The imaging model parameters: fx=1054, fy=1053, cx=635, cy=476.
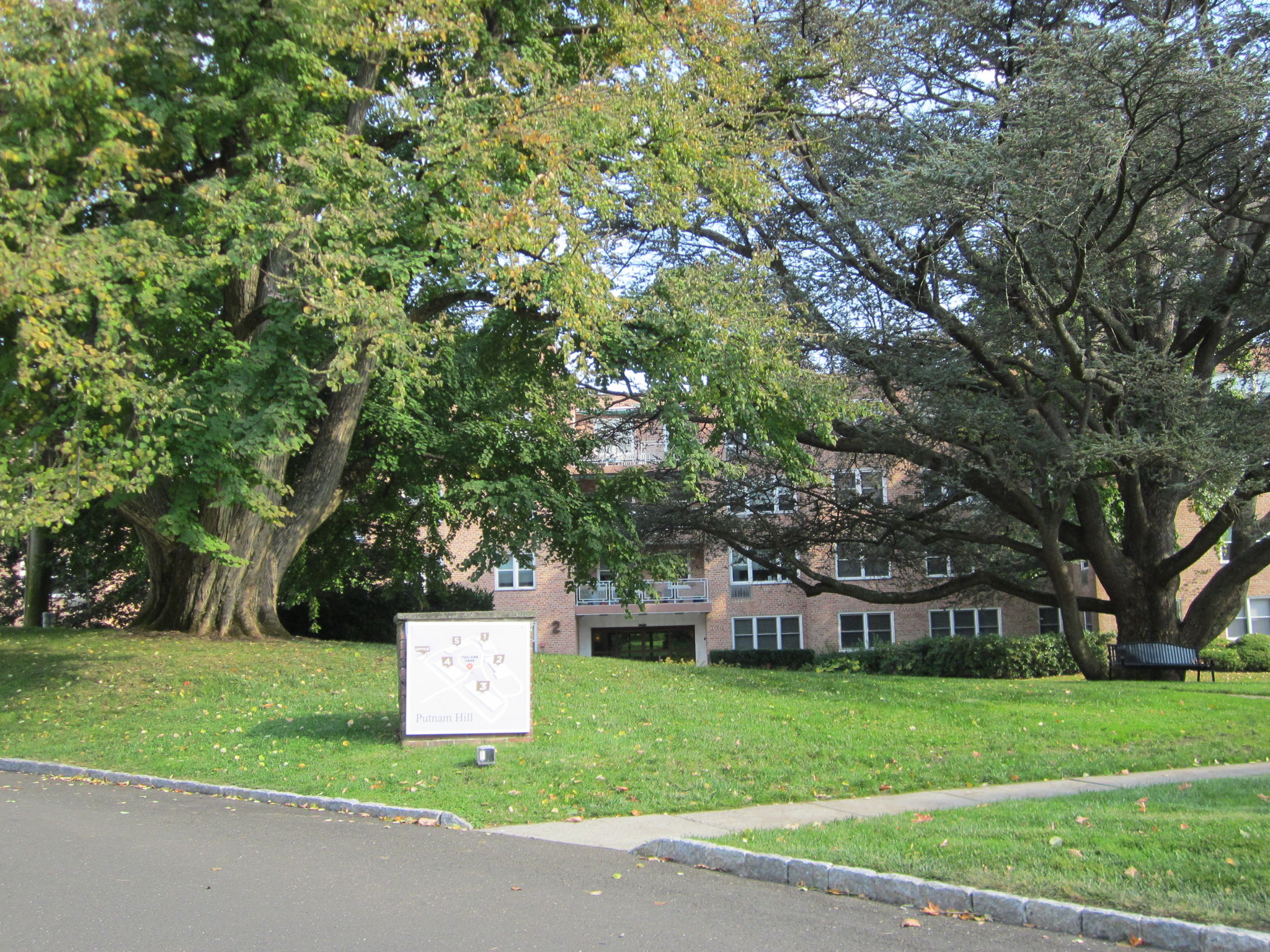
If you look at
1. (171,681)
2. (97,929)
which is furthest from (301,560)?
(97,929)

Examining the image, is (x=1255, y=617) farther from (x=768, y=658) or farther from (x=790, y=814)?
(x=790, y=814)

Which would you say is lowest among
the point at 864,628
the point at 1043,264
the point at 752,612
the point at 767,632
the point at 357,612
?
the point at 767,632

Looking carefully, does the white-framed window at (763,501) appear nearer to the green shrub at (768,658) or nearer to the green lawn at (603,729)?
the green lawn at (603,729)

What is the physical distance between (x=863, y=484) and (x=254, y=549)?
13.4 meters

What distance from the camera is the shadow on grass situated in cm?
1131

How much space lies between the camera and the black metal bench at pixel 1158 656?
1980 cm

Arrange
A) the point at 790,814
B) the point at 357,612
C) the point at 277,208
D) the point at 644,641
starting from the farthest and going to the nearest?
the point at 644,641 → the point at 357,612 → the point at 277,208 → the point at 790,814

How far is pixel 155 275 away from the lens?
13.2 metres

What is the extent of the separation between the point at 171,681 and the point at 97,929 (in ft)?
31.6

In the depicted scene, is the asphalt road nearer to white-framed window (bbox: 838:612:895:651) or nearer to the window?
the window

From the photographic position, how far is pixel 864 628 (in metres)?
42.9

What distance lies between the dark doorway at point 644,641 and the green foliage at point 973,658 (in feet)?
37.1

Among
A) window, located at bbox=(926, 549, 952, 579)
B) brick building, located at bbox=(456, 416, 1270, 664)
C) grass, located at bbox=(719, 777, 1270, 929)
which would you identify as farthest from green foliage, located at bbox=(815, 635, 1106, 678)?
grass, located at bbox=(719, 777, 1270, 929)

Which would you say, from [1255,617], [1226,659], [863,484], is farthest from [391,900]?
[1255,617]
